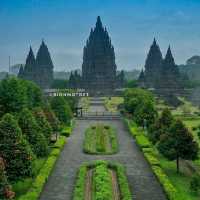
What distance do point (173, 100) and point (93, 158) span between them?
2431 inches

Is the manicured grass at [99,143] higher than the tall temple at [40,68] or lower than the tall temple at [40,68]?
lower

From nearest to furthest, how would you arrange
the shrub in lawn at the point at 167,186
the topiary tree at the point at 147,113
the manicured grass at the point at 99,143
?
the shrub in lawn at the point at 167,186
the manicured grass at the point at 99,143
the topiary tree at the point at 147,113

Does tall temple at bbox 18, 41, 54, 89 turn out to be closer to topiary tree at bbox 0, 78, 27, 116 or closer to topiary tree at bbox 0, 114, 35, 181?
topiary tree at bbox 0, 78, 27, 116

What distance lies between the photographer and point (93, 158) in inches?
1499

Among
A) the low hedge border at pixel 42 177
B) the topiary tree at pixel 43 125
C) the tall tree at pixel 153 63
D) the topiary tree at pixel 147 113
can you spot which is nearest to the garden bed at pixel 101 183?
the low hedge border at pixel 42 177

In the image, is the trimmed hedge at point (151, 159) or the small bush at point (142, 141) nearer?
the trimmed hedge at point (151, 159)

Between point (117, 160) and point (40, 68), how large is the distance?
96.9 meters

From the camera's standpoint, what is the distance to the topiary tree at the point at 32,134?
111 ft

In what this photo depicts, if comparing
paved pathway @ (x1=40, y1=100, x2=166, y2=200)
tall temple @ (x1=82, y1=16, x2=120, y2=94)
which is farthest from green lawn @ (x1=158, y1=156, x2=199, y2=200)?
tall temple @ (x1=82, y1=16, x2=120, y2=94)

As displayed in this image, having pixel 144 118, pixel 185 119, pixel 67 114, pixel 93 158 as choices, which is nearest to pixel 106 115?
pixel 185 119

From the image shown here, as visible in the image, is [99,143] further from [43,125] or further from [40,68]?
[40,68]

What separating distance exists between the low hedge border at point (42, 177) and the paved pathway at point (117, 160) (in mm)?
353

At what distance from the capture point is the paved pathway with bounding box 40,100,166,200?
25.8 metres

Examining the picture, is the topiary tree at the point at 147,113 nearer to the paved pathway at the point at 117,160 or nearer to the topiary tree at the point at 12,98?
the paved pathway at the point at 117,160
